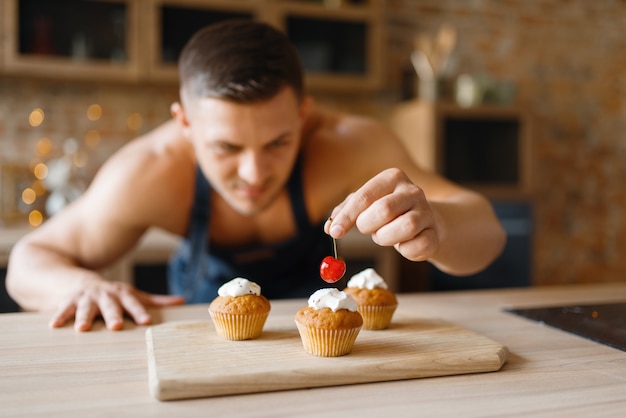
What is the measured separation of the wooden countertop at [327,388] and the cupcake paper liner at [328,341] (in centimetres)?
9

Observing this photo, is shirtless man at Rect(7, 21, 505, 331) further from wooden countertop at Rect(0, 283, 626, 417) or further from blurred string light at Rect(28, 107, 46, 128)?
blurred string light at Rect(28, 107, 46, 128)

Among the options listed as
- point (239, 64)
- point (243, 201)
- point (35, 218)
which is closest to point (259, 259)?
point (243, 201)

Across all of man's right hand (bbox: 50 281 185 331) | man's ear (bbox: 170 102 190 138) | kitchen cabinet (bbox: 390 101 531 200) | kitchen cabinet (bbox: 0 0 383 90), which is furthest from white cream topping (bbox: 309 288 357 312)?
kitchen cabinet (bbox: 390 101 531 200)

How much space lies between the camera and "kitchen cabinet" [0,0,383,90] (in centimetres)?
276

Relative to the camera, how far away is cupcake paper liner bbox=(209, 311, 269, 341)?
0.94 m

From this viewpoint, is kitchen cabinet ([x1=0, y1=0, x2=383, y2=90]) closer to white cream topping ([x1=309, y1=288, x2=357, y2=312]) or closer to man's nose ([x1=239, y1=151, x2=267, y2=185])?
man's nose ([x1=239, y1=151, x2=267, y2=185])

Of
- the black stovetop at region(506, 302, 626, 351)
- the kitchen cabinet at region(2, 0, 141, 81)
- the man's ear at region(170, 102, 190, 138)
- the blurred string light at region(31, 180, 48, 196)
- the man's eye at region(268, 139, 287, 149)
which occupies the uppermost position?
the kitchen cabinet at region(2, 0, 141, 81)

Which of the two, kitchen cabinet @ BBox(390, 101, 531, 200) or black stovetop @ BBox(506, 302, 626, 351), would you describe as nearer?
black stovetop @ BBox(506, 302, 626, 351)

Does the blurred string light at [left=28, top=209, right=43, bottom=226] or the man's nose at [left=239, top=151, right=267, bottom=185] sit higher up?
the man's nose at [left=239, top=151, right=267, bottom=185]

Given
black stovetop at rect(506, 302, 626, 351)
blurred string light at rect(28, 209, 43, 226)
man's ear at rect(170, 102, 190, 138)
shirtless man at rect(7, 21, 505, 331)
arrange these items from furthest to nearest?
blurred string light at rect(28, 209, 43, 226) → man's ear at rect(170, 102, 190, 138) → shirtless man at rect(7, 21, 505, 331) → black stovetop at rect(506, 302, 626, 351)

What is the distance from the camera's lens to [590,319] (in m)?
1.14

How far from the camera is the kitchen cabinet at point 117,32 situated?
276 centimetres

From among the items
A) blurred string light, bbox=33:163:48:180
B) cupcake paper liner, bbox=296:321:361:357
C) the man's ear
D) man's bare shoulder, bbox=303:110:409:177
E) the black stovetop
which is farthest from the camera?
blurred string light, bbox=33:163:48:180

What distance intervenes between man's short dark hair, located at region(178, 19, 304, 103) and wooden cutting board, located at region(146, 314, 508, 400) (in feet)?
1.79
